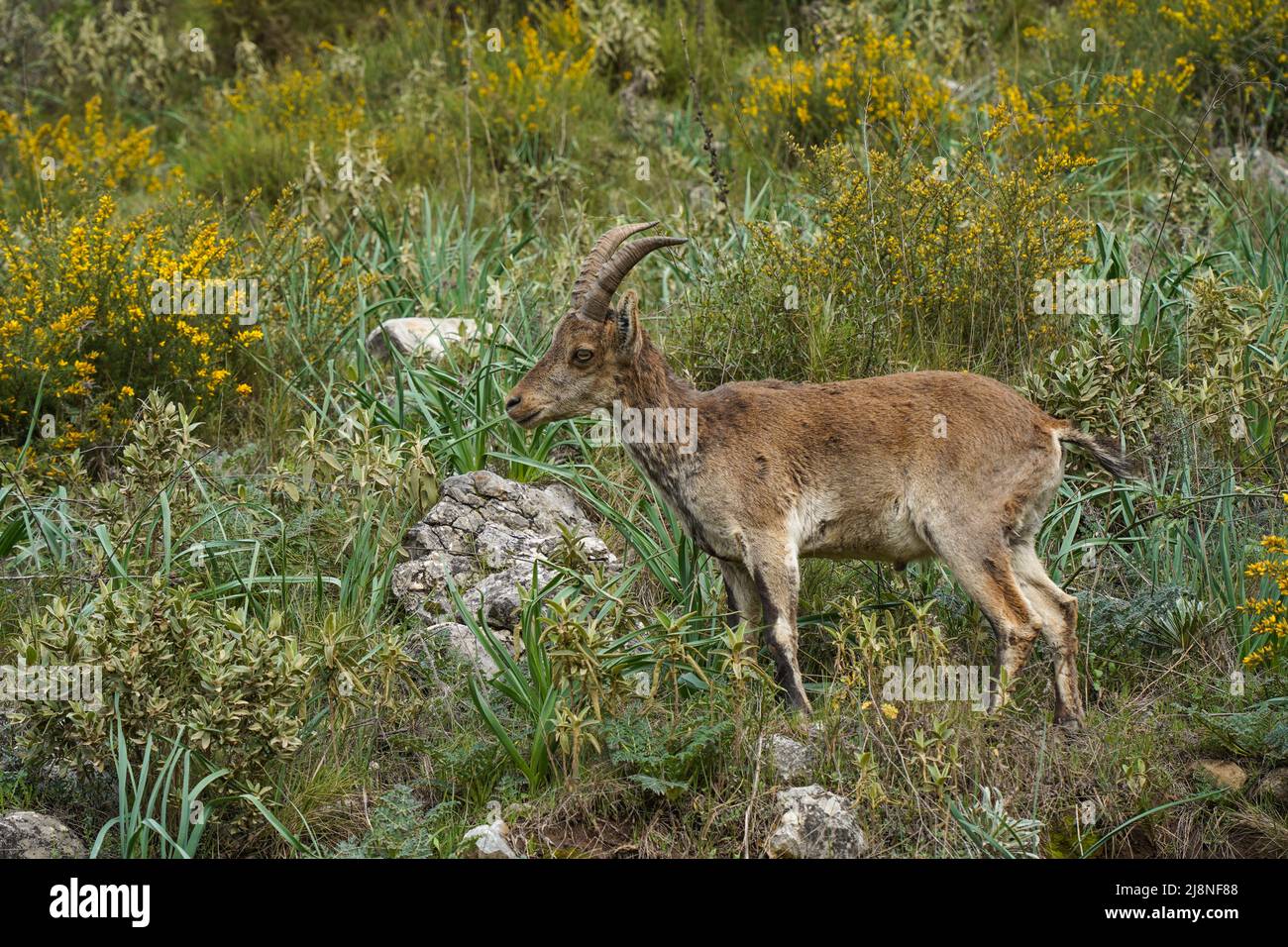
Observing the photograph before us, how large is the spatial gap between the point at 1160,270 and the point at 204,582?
5.91 meters

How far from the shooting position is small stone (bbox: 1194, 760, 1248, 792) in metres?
6.10

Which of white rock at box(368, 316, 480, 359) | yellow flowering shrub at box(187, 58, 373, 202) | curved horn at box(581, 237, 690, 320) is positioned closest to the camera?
curved horn at box(581, 237, 690, 320)

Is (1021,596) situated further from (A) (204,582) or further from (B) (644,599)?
(A) (204,582)

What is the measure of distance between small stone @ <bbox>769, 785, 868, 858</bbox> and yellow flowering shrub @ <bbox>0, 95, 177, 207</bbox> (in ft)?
24.7

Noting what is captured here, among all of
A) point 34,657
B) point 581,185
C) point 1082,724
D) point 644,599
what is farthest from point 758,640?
point 581,185

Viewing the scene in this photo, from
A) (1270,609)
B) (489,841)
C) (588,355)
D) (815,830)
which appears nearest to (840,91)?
(588,355)

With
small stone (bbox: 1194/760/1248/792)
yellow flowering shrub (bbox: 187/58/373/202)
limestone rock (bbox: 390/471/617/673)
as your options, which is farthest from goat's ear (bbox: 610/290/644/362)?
yellow flowering shrub (bbox: 187/58/373/202)

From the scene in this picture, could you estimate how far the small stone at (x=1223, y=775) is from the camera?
20.0ft

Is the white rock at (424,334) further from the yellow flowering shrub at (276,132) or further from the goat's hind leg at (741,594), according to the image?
the goat's hind leg at (741,594)

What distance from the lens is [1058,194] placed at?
845 cm

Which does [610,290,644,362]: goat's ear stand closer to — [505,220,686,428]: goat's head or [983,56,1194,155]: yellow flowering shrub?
[505,220,686,428]: goat's head

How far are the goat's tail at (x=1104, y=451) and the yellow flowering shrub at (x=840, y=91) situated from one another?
502 cm

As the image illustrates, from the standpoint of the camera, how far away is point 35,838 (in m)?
5.79

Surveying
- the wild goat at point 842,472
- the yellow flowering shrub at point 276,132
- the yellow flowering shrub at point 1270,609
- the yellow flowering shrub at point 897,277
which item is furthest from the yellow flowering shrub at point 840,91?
the yellow flowering shrub at point 1270,609
